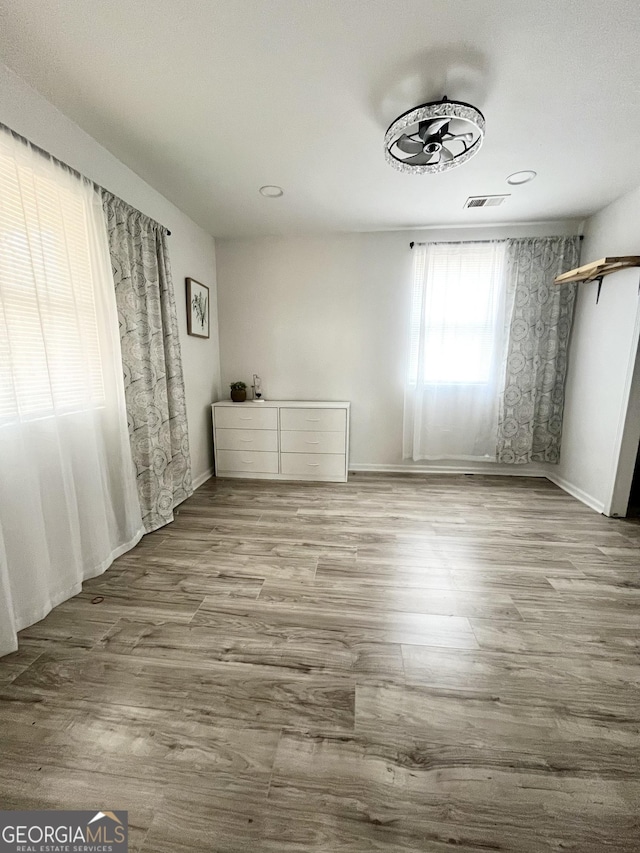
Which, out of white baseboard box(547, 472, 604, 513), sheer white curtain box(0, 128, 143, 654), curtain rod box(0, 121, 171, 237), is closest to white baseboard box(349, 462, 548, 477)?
white baseboard box(547, 472, 604, 513)

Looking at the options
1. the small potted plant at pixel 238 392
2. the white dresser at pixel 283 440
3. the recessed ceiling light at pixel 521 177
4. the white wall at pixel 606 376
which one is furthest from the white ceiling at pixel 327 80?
the white dresser at pixel 283 440

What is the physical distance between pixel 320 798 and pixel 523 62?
2.85 m

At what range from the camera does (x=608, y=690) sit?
1188 millimetres

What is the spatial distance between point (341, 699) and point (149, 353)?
7.55ft

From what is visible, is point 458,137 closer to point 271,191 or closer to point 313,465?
point 271,191

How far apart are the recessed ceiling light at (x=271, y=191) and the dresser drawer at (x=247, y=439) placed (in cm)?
207

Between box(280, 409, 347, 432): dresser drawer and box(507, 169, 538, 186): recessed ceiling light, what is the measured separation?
7.41 ft

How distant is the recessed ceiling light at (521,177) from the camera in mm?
2270

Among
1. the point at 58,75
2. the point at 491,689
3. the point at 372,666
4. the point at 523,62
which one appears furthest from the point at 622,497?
the point at 58,75

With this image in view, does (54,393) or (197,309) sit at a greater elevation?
(197,309)

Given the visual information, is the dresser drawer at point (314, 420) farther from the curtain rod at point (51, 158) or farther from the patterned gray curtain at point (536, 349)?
the curtain rod at point (51, 158)

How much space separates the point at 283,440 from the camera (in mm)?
3354

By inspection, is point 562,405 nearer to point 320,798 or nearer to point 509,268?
point 509,268

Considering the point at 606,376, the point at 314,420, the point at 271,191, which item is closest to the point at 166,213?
the point at 271,191
